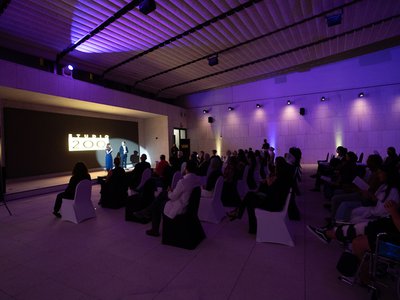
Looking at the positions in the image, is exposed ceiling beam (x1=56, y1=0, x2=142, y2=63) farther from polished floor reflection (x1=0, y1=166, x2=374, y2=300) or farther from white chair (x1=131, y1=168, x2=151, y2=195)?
polished floor reflection (x1=0, y1=166, x2=374, y2=300)

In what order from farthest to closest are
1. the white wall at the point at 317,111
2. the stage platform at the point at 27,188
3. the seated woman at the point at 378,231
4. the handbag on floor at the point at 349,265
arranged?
1. the white wall at the point at 317,111
2. the stage platform at the point at 27,188
3. the handbag on floor at the point at 349,265
4. the seated woman at the point at 378,231

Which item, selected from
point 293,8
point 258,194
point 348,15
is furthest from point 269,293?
point 348,15

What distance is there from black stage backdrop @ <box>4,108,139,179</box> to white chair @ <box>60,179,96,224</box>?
598 centimetres

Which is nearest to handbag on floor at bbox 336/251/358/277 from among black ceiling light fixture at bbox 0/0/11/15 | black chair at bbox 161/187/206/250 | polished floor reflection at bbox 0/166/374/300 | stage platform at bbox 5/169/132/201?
polished floor reflection at bbox 0/166/374/300

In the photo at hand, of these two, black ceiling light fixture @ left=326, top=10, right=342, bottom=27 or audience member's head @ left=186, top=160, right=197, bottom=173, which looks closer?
audience member's head @ left=186, top=160, right=197, bottom=173

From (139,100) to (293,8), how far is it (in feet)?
26.3

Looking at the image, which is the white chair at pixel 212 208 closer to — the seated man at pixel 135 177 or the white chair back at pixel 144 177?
the white chair back at pixel 144 177

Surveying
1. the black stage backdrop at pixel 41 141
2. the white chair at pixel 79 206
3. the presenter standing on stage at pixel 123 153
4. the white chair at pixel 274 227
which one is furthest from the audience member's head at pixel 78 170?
the presenter standing on stage at pixel 123 153

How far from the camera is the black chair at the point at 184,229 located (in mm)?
3053

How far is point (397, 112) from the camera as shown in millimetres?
10164

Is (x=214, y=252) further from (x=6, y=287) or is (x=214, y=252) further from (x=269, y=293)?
(x=6, y=287)

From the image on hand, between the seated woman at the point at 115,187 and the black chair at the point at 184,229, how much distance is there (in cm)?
230

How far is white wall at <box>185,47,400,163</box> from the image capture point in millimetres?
10430

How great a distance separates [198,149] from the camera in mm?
15578
